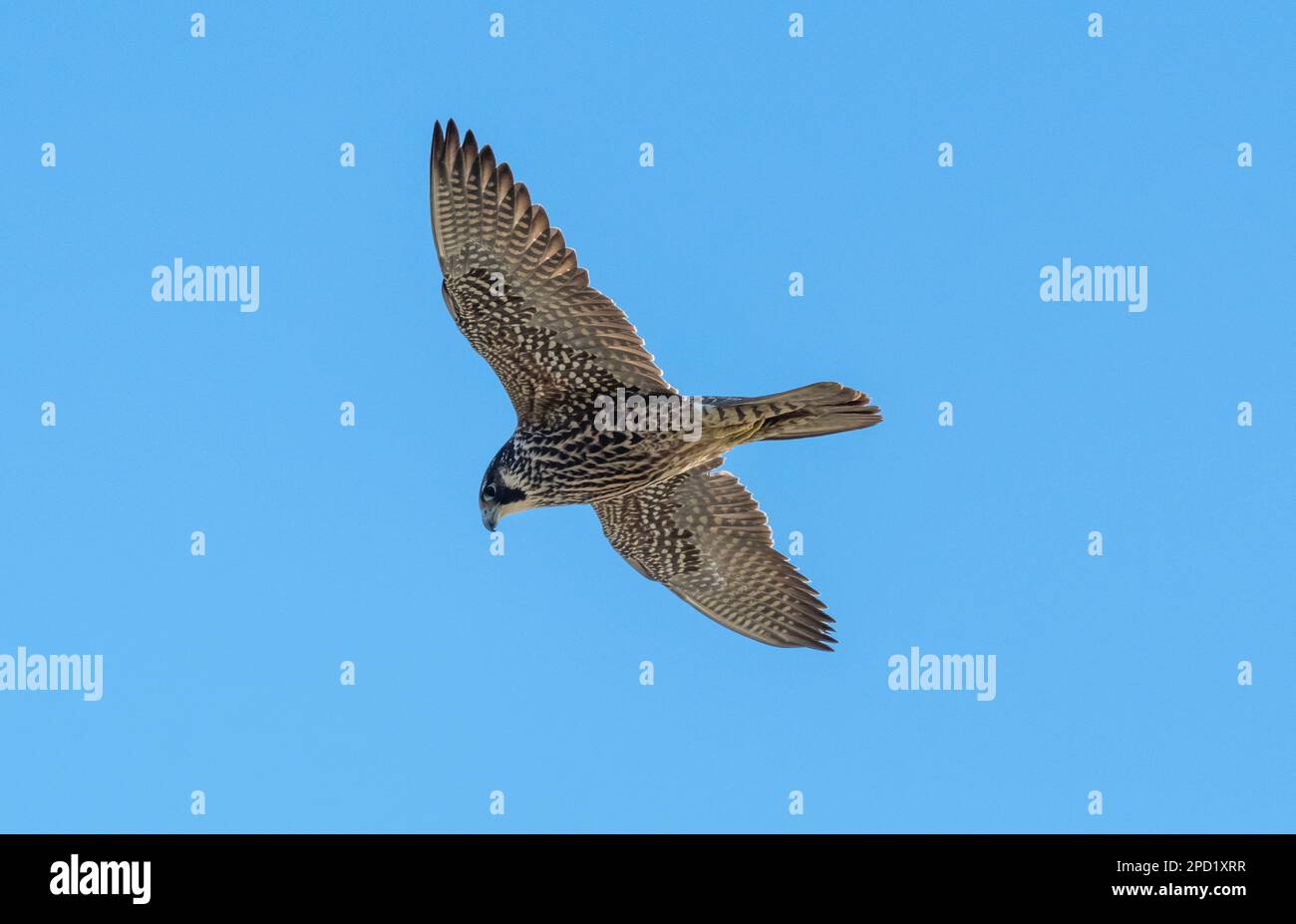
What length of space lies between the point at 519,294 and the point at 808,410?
2.11m

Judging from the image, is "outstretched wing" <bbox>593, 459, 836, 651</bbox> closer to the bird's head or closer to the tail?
the bird's head

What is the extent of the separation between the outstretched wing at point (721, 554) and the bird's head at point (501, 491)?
145 centimetres

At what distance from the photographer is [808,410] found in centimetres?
1170

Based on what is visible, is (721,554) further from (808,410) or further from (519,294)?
(519,294)

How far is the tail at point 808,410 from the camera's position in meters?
11.4

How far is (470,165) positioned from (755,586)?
4484 mm

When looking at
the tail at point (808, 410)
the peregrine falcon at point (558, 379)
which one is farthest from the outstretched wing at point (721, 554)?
the tail at point (808, 410)

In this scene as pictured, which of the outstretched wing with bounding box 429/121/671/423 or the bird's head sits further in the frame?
the bird's head

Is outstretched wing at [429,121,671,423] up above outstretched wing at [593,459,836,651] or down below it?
above

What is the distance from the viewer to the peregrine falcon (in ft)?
37.8

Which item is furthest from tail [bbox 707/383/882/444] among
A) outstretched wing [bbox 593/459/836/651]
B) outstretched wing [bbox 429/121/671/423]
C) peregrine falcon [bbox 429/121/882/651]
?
outstretched wing [bbox 593/459/836/651]

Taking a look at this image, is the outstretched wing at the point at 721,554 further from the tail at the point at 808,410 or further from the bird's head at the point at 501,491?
the tail at the point at 808,410
